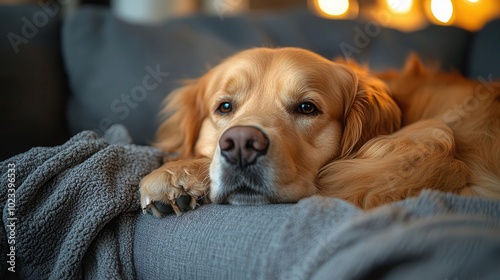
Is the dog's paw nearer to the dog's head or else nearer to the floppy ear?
the dog's head

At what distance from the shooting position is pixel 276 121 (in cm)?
162

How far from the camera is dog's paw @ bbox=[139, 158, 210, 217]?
140 centimetres

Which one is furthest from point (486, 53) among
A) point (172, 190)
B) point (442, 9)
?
point (442, 9)

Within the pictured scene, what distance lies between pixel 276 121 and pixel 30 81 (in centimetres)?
132

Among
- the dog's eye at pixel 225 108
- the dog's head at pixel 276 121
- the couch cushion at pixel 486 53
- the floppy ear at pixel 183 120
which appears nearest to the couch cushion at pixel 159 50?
the couch cushion at pixel 486 53

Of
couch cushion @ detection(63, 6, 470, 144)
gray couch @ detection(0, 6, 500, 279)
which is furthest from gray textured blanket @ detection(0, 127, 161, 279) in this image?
couch cushion @ detection(63, 6, 470, 144)

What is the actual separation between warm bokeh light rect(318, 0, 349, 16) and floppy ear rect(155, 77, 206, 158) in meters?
3.58

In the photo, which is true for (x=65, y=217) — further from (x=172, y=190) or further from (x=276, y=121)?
(x=276, y=121)

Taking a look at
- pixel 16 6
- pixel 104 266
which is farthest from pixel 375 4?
pixel 104 266

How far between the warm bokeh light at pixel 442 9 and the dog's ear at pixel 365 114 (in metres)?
4.35

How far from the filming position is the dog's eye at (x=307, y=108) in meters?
1.73

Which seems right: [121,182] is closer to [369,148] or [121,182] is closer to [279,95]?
[279,95]

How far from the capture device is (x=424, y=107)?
1935 mm

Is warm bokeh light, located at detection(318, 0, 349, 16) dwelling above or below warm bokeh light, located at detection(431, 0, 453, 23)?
above
